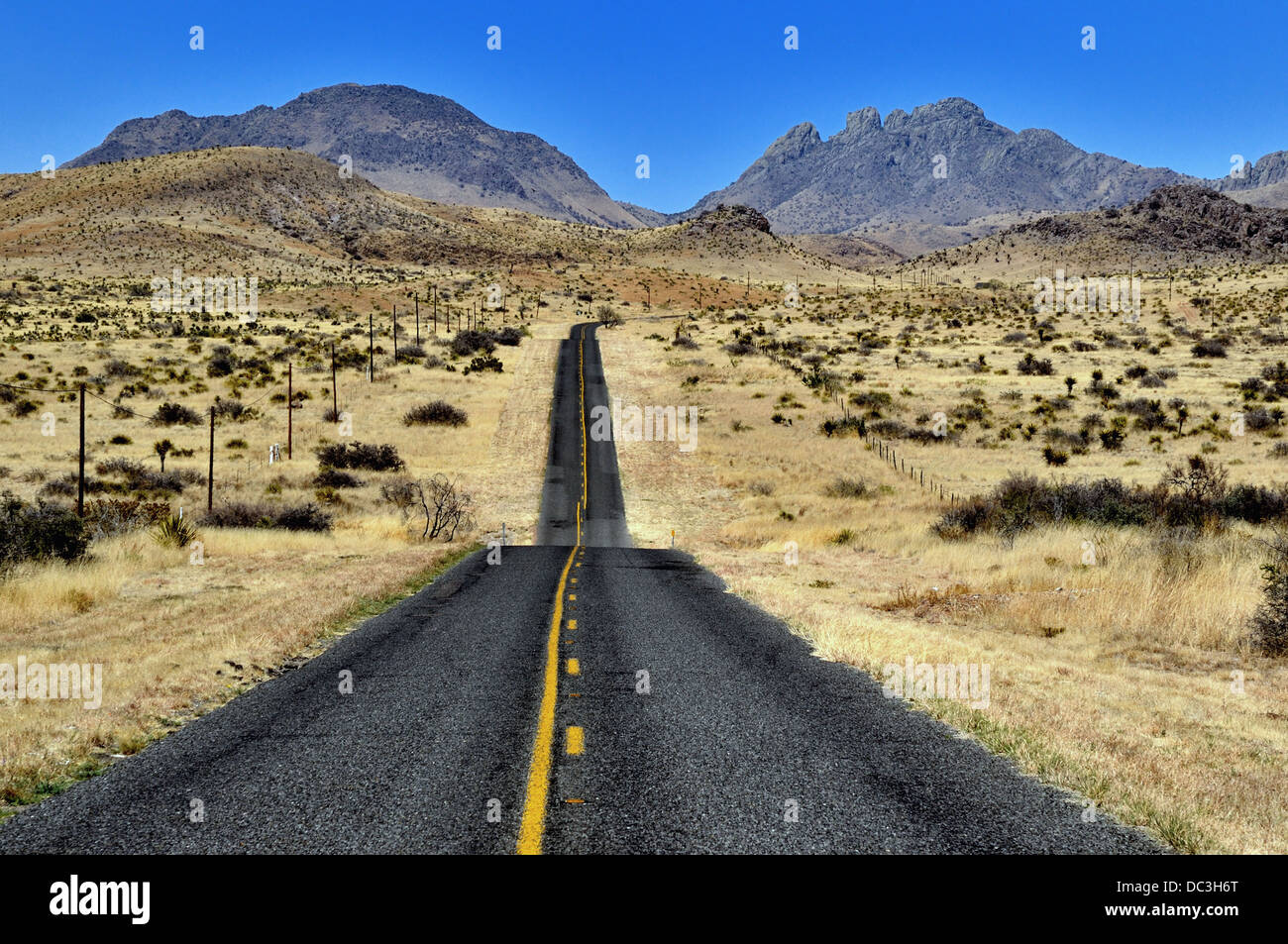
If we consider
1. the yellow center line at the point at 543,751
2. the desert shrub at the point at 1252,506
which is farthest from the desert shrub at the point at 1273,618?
the yellow center line at the point at 543,751

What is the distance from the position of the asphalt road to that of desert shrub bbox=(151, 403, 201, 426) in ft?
141

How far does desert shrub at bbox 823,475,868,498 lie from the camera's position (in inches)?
1405

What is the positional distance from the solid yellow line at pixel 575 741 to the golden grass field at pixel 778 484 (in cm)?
370

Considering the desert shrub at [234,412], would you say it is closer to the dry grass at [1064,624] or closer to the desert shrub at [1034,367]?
the dry grass at [1064,624]

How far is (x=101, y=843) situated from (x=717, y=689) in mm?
5845

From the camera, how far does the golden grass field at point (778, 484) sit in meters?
8.55

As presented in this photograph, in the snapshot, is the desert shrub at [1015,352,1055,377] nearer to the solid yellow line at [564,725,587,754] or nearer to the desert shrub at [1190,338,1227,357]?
the desert shrub at [1190,338,1227,357]

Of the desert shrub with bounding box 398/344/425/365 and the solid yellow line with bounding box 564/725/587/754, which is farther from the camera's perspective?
the desert shrub with bounding box 398/344/425/365

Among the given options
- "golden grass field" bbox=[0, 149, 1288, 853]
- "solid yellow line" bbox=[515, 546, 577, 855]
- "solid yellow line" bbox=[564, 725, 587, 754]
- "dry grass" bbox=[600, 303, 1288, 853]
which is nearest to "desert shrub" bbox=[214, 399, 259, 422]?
"golden grass field" bbox=[0, 149, 1288, 853]

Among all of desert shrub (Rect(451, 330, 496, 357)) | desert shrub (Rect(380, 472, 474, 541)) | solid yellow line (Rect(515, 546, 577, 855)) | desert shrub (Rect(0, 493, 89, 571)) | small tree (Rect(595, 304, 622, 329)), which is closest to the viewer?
solid yellow line (Rect(515, 546, 577, 855))

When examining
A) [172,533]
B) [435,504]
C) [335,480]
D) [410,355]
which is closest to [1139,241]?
[410,355]

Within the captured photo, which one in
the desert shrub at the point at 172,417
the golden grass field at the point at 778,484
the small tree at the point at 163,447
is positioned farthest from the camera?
the desert shrub at the point at 172,417
